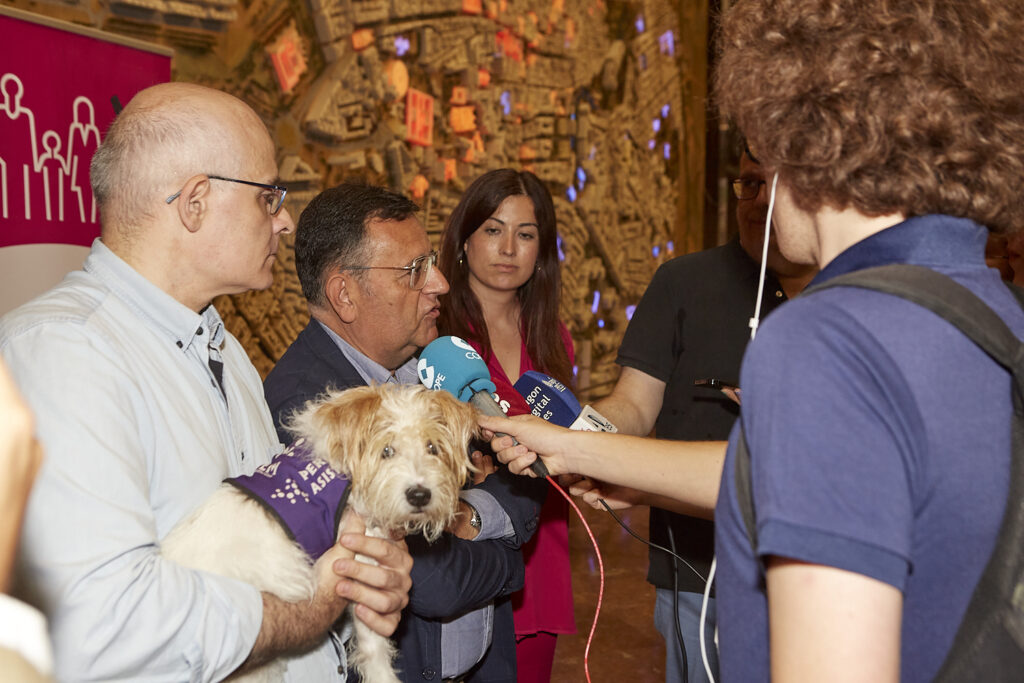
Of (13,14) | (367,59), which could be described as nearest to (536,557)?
(13,14)

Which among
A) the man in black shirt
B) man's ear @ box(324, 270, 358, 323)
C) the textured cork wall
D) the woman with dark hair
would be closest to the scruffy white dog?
man's ear @ box(324, 270, 358, 323)

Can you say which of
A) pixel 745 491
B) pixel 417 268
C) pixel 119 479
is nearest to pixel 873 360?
pixel 745 491

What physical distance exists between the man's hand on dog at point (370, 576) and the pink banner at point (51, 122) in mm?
1975

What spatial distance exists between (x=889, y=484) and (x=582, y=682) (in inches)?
148

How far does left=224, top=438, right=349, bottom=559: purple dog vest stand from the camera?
157 centimetres

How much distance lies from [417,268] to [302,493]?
94 centimetres

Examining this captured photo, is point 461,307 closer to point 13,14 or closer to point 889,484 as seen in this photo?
point 13,14

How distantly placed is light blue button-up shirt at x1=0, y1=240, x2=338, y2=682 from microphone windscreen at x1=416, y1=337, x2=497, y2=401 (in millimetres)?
661

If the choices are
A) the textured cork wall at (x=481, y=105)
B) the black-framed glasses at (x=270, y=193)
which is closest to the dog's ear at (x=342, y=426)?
the black-framed glasses at (x=270, y=193)

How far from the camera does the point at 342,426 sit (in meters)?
1.72

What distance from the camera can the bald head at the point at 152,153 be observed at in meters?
1.57

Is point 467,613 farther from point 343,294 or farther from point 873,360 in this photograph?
point 873,360

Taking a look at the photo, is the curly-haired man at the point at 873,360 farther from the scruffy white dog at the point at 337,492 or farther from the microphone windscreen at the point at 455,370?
the microphone windscreen at the point at 455,370

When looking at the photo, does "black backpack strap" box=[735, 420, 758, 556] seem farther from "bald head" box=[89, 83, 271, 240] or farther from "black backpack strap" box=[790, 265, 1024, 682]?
"bald head" box=[89, 83, 271, 240]
